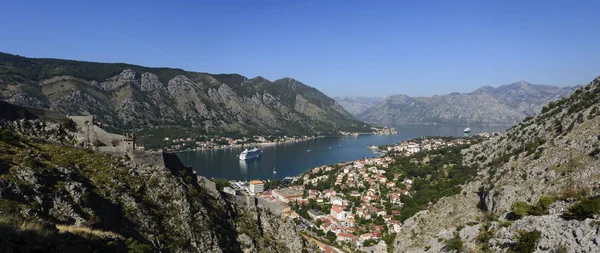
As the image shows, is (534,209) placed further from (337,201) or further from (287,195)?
(287,195)

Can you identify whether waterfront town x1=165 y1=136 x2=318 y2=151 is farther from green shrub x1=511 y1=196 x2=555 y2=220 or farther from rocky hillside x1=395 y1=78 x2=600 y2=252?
green shrub x1=511 y1=196 x2=555 y2=220

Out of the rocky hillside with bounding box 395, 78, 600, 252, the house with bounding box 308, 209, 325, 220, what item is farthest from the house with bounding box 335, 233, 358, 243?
the house with bounding box 308, 209, 325, 220

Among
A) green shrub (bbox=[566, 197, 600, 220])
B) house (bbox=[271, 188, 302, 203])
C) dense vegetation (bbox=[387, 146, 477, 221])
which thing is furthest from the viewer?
house (bbox=[271, 188, 302, 203])

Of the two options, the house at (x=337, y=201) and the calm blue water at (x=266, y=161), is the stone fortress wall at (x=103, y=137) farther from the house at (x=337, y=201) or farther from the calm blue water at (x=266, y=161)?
the calm blue water at (x=266, y=161)

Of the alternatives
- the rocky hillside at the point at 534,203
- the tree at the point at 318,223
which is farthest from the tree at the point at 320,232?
the rocky hillside at the point at 534,203

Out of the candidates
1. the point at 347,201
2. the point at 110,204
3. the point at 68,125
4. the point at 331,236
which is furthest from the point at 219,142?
the point at 110,204
